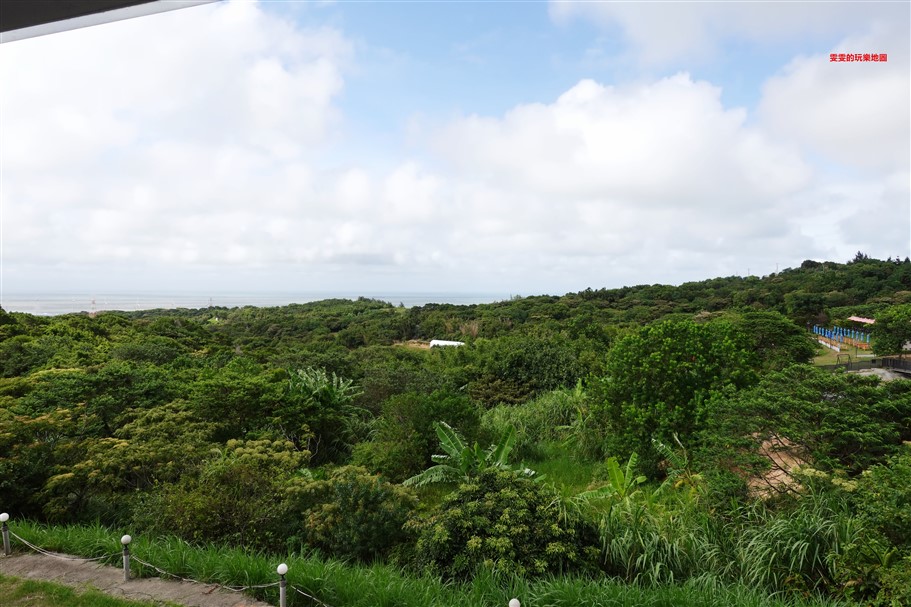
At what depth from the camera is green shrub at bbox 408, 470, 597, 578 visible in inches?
165

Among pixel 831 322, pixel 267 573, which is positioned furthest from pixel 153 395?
pixel 831 322

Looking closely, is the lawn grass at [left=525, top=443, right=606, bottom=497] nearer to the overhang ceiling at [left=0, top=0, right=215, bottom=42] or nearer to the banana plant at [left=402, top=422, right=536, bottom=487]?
the banana plant at [left=402, top=422, right=536, bottom=487]

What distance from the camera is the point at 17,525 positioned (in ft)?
17.2

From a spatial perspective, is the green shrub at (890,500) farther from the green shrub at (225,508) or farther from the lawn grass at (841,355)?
the lawn grass at (841,355)

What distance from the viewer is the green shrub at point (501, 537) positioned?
13.8ft

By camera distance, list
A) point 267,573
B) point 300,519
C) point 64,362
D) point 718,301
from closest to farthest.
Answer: point 267,573
point 300,519
point 64,362
point 718,301

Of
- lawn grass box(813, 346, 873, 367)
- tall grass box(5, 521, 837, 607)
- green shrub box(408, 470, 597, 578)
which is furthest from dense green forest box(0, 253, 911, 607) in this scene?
lawn grass box(813, 346, 873, 367)

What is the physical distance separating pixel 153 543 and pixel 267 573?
1.39 meters

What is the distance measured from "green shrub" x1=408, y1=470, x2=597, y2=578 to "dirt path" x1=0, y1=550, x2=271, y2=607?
1.43 metres

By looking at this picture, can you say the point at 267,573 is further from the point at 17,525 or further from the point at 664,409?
the point at 664,409

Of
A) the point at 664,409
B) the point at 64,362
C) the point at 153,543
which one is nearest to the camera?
the point at 153,543

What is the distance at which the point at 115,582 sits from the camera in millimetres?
4215

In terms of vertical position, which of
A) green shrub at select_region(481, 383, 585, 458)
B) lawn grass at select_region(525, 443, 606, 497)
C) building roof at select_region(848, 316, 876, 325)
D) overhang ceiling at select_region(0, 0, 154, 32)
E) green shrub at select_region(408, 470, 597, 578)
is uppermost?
overhang ceiling at select_region(0, 0, 154, 32)

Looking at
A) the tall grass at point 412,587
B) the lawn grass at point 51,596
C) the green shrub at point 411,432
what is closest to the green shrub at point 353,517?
the tall grass at point 412,587
